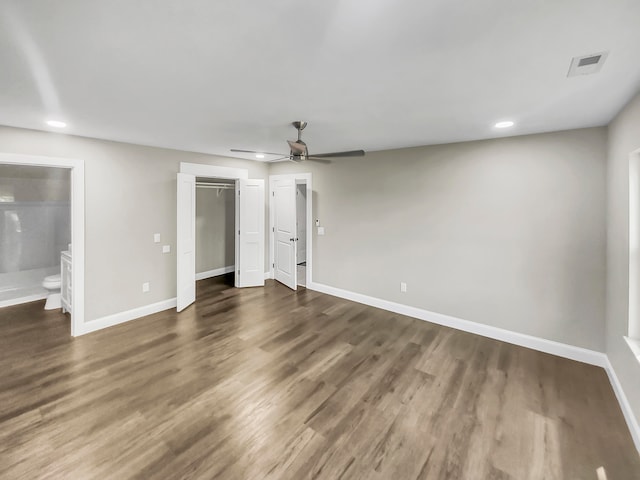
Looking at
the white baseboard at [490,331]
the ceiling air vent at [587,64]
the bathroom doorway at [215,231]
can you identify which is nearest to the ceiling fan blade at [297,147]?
the ceiling air vent at [587,64]

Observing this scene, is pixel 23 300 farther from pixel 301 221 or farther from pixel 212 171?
pixel 301 221

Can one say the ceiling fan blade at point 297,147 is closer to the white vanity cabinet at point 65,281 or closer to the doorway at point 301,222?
the white vanity cabinet at point 65,281

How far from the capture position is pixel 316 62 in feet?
5.63

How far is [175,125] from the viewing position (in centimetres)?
307

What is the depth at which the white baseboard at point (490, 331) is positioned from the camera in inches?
120

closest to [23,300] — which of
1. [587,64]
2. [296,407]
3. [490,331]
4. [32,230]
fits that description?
[32,230]

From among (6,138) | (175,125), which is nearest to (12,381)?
(6,138)

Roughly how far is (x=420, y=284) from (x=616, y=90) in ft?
9.36

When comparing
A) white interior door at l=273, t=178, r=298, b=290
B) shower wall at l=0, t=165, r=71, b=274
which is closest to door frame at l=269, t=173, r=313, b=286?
white interior door at l=273, t=178, r=298, b=290

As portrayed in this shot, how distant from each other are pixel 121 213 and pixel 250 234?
225 centimetres

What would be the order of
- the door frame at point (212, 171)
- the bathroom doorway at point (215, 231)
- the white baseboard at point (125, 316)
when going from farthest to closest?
the bathroom doorway at point (215, 231) < the door frame at point (212, 171) < the white baseboard at point (125, 316)

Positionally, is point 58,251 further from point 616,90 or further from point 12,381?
point 616,90

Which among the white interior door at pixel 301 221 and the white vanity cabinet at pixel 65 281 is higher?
the white interior door at pixel 301 221

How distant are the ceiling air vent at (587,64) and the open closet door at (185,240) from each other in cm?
450
